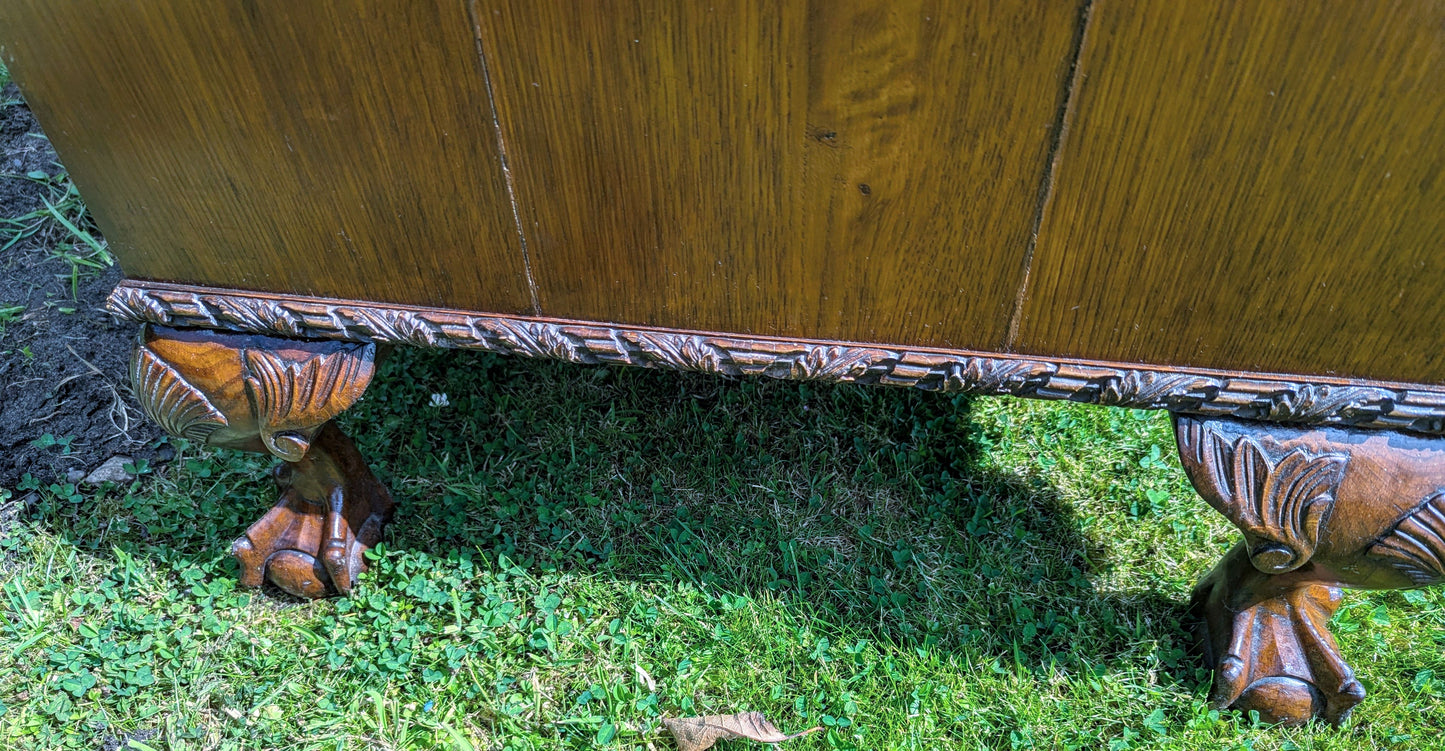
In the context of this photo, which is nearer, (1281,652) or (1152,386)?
(1152,386)

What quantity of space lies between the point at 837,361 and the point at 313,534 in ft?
3.21

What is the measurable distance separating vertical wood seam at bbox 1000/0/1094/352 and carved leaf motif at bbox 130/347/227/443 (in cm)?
110

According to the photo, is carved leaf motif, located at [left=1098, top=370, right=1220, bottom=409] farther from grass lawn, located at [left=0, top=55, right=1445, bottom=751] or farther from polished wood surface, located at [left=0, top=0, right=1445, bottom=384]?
grass lawn, located at [left=0, top=55, right=1445, bottom=751]

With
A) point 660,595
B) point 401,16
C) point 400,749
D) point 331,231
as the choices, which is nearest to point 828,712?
point 660,595

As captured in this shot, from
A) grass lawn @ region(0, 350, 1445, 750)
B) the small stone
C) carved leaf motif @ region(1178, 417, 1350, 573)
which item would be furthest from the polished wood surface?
the small stone

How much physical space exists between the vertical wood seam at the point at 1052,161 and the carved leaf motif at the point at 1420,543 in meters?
0.52

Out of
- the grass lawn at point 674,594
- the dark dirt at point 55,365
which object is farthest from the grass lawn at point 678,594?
the dark dirt at point 55,365

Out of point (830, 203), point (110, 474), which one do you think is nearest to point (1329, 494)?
point (830, 203)

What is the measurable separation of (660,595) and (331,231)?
81 cm

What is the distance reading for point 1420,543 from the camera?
3.88 feet

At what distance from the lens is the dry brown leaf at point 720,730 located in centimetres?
145

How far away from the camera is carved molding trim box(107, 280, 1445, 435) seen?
1.13 metres

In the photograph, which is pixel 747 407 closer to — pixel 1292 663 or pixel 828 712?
pixel 828 712

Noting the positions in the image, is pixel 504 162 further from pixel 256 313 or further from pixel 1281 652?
pixel 1281 652
